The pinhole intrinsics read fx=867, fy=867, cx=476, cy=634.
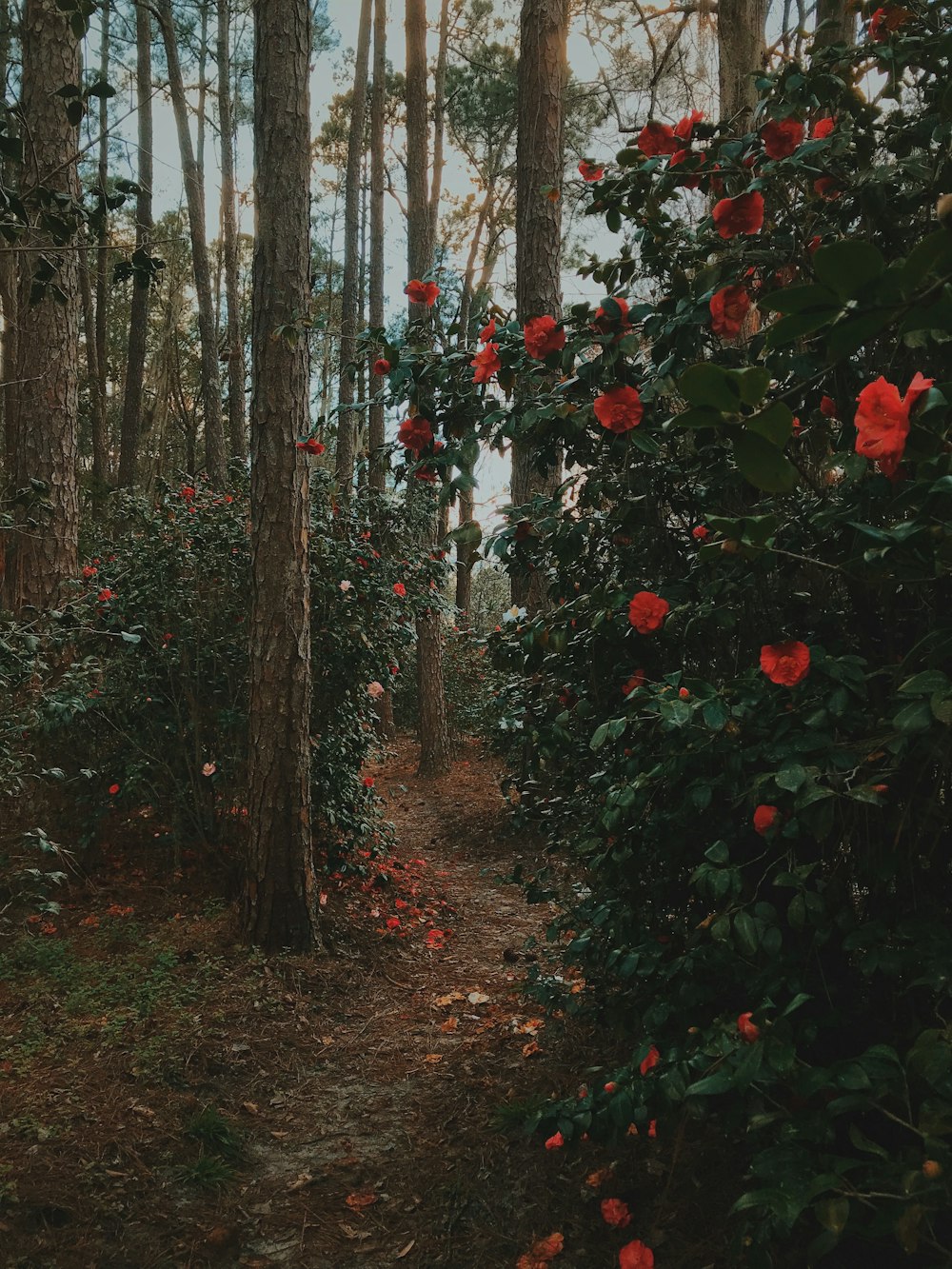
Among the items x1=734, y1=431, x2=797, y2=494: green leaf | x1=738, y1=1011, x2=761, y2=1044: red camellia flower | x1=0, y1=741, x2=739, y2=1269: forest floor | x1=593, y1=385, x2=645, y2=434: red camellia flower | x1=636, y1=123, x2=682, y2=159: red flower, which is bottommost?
x1=0, y1=741, x2=739, y2=1269: forest floor

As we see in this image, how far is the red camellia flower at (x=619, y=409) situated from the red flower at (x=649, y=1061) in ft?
4.32

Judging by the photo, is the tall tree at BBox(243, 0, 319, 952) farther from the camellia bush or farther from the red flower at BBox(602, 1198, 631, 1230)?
the red flower at BBox(602, 1198, 631, 1230)

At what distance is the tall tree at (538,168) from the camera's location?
4.90 meters

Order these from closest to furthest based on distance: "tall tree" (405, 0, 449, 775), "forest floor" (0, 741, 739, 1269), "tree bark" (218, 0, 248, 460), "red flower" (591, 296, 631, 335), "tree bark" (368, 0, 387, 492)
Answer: "red flower" (591, 296, 631, 335), "forest floor" (0, 741, 739, 1269), "tall tree" (405, 0, 449, 775), "tree bark" (368, 0, 387, 492), "tree bark" (218, 0, 248, 460)

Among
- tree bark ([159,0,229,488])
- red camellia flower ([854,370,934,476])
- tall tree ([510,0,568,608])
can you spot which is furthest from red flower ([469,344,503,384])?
tree bark ([159,0,229,488])

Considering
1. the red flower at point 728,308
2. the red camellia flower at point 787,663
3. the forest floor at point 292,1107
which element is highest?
the red flower at point 728,308

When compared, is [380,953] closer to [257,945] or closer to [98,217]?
[257,945]

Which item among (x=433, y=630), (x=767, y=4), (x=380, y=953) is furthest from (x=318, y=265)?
(x=380, y=953)

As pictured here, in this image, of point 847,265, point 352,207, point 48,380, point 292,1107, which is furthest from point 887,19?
point 352,207

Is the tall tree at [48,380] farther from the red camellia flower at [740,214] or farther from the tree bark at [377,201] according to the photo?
the tree bark at [377,201]

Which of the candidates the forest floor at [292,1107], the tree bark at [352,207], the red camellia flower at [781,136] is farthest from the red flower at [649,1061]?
the tree bark at [352,207]

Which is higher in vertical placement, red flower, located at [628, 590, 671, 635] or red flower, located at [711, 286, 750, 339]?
red flower, located at [711, 286, 750, 339]

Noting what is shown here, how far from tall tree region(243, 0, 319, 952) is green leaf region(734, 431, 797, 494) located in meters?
3.25

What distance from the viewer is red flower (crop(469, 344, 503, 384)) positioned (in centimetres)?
217
